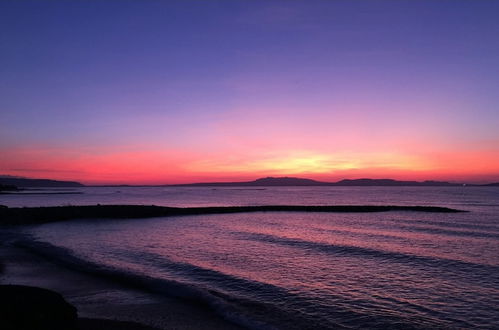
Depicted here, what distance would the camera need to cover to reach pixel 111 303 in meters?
13.5

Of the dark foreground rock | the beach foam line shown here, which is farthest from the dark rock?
the beach foam line

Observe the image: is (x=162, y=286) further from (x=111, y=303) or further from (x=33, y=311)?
(x=33, y=311)

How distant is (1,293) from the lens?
9711mm

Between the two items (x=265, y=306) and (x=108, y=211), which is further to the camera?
(x=108, y=211)

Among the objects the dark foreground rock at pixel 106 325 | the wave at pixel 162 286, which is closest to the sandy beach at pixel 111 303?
the dark foreground rock at pixel 106 325

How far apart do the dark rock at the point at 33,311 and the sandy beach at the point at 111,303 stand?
1.37 metres

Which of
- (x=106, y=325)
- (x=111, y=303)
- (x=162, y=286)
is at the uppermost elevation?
(x=106, y=325)

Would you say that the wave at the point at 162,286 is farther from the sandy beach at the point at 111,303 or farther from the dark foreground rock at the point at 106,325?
the dark foreground rock at the point at 106,325

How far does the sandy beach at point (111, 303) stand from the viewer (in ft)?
37.3

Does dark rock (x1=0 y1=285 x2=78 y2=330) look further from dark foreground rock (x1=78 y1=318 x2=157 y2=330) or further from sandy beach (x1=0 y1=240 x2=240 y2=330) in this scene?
sandy beach (x1=0 y1=240 x2=240 y2=330)

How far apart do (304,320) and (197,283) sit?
6.49 m

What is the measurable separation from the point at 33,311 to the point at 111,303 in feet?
17.0

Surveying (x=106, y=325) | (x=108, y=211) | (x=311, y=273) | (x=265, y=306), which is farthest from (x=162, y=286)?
(x=108, y=211)

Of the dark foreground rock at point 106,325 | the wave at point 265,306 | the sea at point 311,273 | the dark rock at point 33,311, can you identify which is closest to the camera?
the dark rock at point 33,311
